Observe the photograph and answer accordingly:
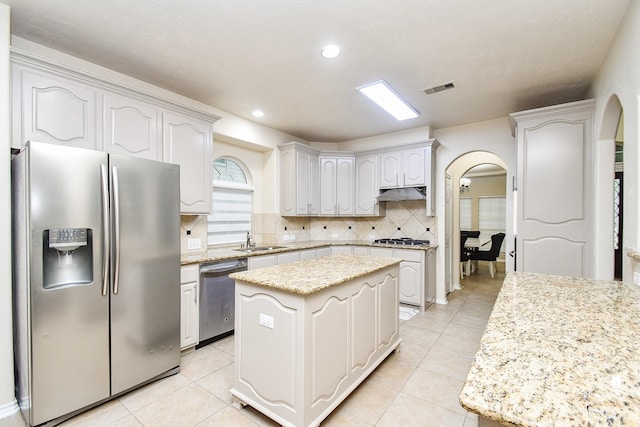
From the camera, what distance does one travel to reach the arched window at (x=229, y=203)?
3764 millimetres

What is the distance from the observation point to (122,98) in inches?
95.7

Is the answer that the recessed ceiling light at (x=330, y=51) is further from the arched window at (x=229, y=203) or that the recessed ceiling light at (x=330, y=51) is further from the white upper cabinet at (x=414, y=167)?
the white upper cabinet at (x=414, y=167)

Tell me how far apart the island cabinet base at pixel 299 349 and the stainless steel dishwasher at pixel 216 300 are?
104 centimetres

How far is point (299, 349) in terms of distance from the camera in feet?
5.24

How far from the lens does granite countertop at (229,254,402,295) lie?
1.67 meters

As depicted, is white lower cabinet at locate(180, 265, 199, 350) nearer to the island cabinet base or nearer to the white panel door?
the island cabinet base

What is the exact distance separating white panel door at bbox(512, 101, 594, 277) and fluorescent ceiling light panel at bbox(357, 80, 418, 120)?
3.76 feet

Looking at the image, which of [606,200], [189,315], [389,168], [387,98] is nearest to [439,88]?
[387,98]

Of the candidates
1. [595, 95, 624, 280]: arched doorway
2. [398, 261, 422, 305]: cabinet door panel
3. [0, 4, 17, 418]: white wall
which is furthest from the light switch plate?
[595, 95, 624, 280]: arched doorway

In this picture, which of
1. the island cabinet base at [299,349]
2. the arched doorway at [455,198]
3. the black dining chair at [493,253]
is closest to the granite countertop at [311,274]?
the island cabinet base at [299,349]

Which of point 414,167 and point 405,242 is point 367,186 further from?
point 405,242

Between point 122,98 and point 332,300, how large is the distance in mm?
2392

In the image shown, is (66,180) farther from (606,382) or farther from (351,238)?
(351,238)

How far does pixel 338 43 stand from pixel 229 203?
8.35ft
